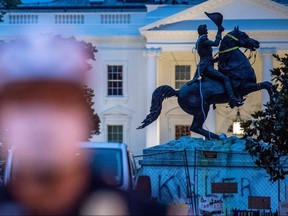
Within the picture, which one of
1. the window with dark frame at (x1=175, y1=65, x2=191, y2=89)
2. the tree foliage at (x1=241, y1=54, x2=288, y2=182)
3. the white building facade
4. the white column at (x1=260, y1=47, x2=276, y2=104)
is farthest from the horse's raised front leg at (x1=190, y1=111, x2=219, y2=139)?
the window with dark frame at (x1=175, y1=65, x2=191, y2=89)

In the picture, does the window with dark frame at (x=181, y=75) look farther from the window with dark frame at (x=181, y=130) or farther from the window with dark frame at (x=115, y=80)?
the window with dark frame at (x=115, y=80)

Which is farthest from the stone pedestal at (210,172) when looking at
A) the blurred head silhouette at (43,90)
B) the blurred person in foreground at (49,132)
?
the blurred head silhouette at (43,90)

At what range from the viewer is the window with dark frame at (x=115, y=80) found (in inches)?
1757

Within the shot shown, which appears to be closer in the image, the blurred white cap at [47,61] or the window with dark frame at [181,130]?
the blurred white cap at [47,61]

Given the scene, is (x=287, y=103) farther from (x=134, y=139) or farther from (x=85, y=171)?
(x=134, y=139)

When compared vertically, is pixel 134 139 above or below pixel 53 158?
below

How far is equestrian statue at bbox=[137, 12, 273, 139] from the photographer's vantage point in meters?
17.1

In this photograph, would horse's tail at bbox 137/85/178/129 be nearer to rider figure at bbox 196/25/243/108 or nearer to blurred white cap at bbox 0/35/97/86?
rider figure at bbox 196/25/243/108

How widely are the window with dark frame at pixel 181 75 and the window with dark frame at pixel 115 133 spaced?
425 cm

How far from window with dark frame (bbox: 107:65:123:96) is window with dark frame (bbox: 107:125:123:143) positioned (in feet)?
6.46

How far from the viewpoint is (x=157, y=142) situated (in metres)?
41.2

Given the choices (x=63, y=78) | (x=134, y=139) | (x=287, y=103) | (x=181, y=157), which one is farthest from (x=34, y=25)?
(x=287, y=103)

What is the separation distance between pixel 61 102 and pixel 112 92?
1298cm

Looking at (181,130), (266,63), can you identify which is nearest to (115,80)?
(181,130)
